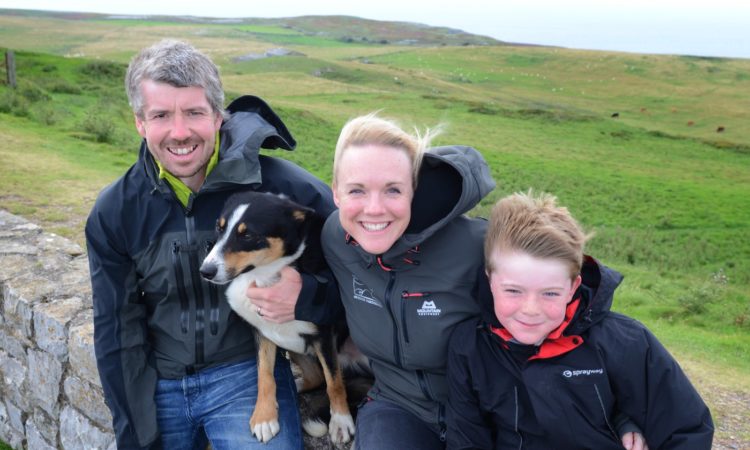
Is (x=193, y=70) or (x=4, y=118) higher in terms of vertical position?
(x=193, y=70)

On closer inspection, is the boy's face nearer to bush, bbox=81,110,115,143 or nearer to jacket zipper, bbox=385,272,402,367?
jacket zipper, bbox=385,272,402,367

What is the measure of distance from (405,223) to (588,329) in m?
0.87

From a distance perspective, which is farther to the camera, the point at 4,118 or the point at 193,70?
the point at 4,118

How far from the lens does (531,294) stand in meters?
2.40

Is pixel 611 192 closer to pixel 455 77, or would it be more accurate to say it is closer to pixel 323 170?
pixel 323 170

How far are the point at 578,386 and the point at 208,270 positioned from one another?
67.6 inches

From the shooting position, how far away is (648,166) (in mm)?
28172

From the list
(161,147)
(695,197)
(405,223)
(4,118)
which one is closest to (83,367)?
(161,147)

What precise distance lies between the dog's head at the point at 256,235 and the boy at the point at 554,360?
1.04 metres

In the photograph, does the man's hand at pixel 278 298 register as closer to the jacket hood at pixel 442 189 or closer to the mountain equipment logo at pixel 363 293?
the mountain equipment logo at pixel 363 293

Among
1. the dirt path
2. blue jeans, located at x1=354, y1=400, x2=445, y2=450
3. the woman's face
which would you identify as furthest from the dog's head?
the dirt path

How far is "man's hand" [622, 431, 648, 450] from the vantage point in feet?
7.60

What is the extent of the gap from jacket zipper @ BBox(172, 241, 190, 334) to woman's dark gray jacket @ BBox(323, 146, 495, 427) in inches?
35.1

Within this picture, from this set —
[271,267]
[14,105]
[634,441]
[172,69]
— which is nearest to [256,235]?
[271,267]
